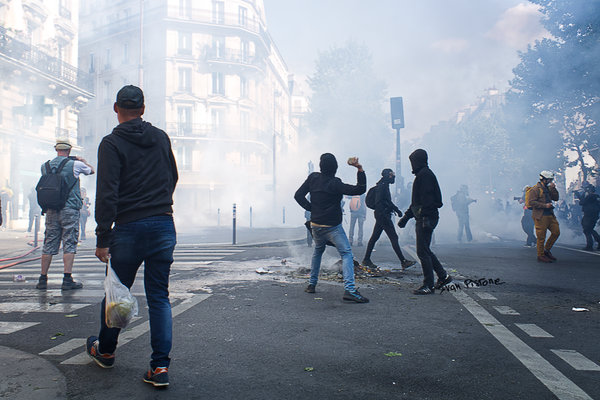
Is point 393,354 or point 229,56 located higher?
point 229,56

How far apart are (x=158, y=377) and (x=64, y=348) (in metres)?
1.25

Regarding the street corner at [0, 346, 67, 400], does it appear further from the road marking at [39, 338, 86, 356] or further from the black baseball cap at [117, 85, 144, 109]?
the black baseball cap at [117, 85, 144, 109]

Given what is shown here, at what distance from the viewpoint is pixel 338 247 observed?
5723 mm

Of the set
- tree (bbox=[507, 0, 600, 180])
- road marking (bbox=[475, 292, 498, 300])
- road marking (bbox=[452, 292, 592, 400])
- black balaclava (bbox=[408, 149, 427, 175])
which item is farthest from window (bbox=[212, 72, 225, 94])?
road marking (bbox=[452, 292, 592, 400])

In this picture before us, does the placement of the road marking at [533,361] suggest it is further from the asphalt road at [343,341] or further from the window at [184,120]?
the window at [184,120]

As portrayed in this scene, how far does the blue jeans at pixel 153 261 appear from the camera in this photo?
9.68 feet

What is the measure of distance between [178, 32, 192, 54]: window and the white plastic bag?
41216 mm

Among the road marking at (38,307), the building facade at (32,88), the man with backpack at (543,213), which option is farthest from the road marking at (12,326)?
the building facade at (32,88)

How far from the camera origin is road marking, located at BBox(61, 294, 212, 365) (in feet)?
11.1

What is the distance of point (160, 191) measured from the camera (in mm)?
3064

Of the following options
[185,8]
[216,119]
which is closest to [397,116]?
[216,119]

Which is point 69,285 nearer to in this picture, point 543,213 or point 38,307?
point 38,307

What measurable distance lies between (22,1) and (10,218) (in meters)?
9.65

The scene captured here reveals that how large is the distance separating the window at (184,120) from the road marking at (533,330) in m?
39.1
